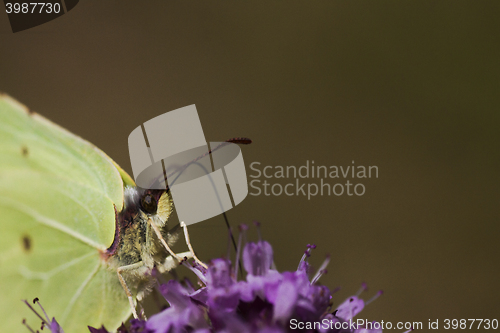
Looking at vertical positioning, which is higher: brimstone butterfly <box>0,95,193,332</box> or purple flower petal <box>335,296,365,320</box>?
brimstone butterfly <box>0,95,193,332</box>

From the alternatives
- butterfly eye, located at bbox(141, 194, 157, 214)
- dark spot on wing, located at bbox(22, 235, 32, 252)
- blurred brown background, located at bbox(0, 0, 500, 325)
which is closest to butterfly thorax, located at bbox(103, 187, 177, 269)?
butterfly eye, located at bbox(141, 194, 157, 214)

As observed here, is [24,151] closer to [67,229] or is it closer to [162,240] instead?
[67,229]

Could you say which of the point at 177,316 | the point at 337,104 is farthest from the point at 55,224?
the point at 337,104

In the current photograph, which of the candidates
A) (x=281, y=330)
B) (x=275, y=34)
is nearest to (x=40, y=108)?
(x=275, y=34)

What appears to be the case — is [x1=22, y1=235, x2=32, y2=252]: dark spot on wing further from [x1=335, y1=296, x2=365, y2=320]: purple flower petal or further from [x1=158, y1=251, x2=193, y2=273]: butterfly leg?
[x1=335, y1=296, x2=365, y2=320]: purple flower petal

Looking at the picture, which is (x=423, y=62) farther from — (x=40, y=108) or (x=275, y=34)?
(x=40, y=108)
